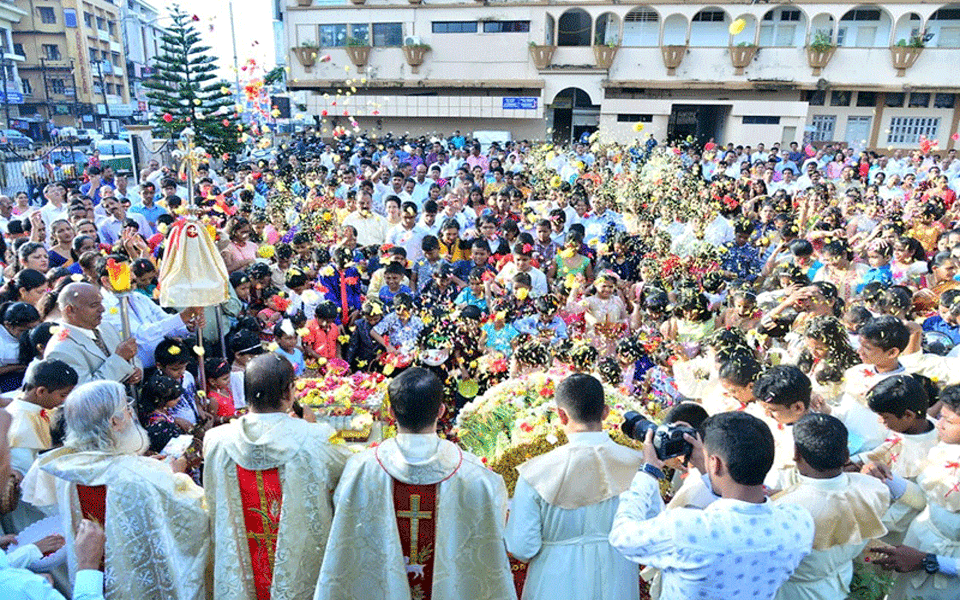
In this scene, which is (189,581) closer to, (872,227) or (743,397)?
(743,397)

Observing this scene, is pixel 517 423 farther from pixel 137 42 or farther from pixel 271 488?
pixel 137 42

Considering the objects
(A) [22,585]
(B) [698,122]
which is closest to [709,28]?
(B) [698,122]

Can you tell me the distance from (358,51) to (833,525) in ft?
88.2

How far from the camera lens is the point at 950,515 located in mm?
2793

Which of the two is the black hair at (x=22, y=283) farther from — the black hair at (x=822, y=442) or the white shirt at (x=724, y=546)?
the black hair at (x=822, y=442)

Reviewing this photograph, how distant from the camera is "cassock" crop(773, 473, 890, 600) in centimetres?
239

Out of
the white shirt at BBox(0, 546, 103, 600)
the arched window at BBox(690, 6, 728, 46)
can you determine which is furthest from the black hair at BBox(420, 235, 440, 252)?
the arched window at BBox(690, 6, 728, 46)

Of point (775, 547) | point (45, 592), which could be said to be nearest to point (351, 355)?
point (45, 592)

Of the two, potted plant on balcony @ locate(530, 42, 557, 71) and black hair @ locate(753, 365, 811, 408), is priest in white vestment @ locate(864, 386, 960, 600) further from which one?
potted plant on balcony @ locate(530, 42, 557, 71)

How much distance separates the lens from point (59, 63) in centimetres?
4278

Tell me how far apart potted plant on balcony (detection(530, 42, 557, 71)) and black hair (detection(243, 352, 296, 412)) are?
24847 mm

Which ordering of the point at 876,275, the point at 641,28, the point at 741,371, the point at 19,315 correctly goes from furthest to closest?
the point at 641,28
the point at 876,275
the point at 19,315
the point at 741,371

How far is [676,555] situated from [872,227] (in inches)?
349

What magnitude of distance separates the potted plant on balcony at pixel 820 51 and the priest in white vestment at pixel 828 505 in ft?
85.2
